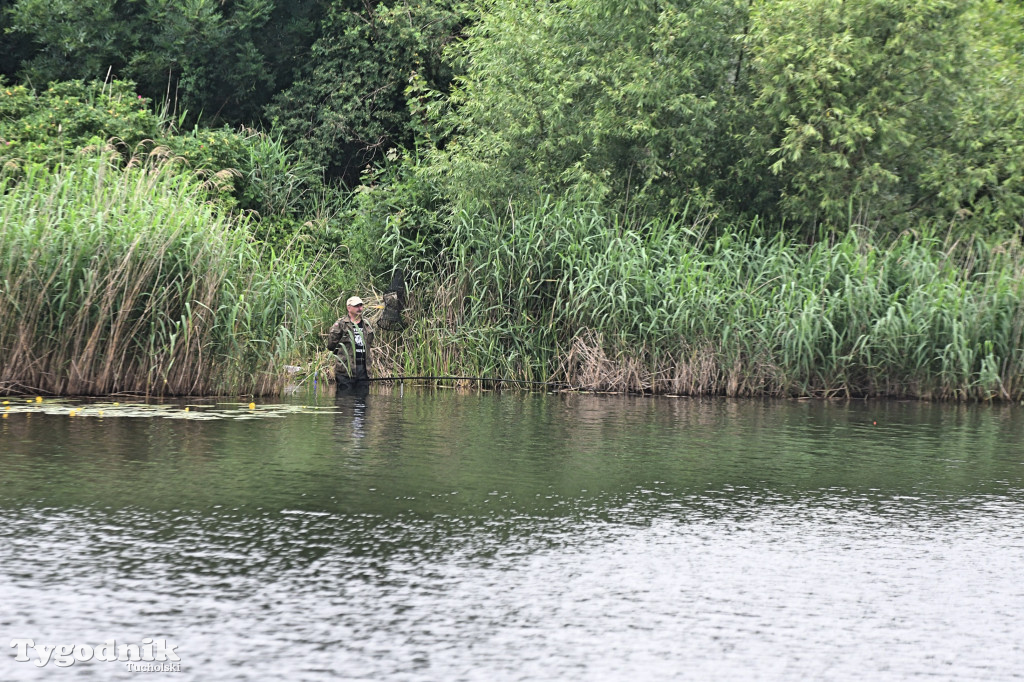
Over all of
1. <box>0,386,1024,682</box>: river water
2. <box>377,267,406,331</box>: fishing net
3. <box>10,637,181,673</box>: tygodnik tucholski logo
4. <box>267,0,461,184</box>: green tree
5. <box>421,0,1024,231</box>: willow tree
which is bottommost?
<box>10,637,181,673</box>: tygodnik tucholski logo

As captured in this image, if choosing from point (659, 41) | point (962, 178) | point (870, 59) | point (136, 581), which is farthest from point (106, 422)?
point (962, 178)

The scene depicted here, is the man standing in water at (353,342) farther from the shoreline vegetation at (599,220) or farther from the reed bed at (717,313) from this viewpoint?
the reed bed at (717,313)

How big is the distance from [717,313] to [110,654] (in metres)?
13.7

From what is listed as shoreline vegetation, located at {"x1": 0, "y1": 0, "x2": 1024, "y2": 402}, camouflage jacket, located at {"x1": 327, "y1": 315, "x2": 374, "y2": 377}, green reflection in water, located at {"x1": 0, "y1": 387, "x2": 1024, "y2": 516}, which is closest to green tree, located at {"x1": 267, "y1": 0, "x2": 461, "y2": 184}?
shoreline vegetation, located at {"x1": 0, "y1": 0, "x2": 1024, "y2": 402}

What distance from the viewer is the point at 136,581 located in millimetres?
6195

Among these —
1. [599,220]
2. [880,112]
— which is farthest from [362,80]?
[880,112]

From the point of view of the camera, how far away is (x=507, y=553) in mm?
6973

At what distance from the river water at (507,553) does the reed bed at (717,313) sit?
5065 mm

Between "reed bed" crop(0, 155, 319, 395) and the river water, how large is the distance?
232cm

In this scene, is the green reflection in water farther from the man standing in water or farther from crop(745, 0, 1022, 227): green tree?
crop(745, 0, 1022, 227): green tree

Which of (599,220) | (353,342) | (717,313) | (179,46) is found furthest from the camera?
(179,46)

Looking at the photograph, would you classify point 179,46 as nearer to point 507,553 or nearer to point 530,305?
point 530,305

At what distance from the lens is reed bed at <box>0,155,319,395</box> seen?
48.3 feet

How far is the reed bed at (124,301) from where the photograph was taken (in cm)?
1473
